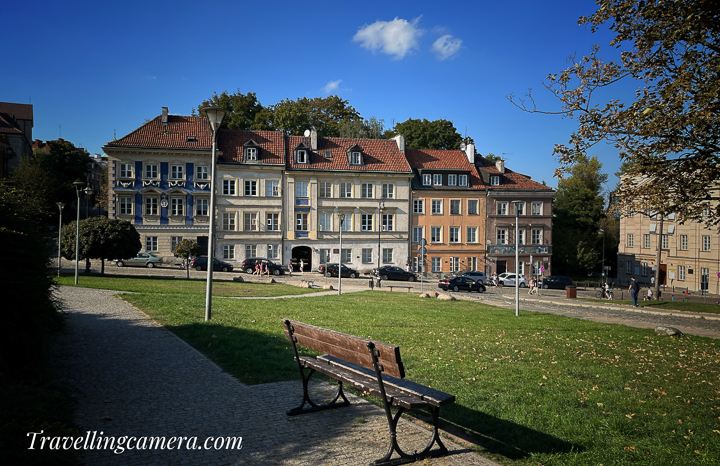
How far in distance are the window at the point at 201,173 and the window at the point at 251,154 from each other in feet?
13.6

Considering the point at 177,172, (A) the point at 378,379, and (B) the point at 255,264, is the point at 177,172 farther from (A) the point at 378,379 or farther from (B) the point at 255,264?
(A) the point at 378,379

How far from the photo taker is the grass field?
560 centimetres

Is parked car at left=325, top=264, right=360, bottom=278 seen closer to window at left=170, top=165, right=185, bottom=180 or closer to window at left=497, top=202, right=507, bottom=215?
window at left=170, top=165, right=185, bottom=180

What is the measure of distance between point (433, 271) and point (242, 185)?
22657mm

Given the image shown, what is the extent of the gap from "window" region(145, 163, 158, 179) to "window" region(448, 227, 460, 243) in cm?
3147

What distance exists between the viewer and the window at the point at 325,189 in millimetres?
53406

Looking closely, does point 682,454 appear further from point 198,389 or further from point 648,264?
point 648,264

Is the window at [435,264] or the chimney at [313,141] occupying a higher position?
the chimney at [313,141]

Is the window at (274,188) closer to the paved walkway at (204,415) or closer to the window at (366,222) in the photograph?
the window at (366,222)

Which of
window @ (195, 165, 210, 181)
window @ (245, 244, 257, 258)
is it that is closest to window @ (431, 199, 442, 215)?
window @ (245, 244, 257, 258)

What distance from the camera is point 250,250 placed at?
169 ft

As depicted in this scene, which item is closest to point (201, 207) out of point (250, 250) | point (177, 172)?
point (177, 172)

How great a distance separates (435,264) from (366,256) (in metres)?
8.04

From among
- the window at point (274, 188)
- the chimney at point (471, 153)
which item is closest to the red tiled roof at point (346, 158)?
the window at point (274, 188)
